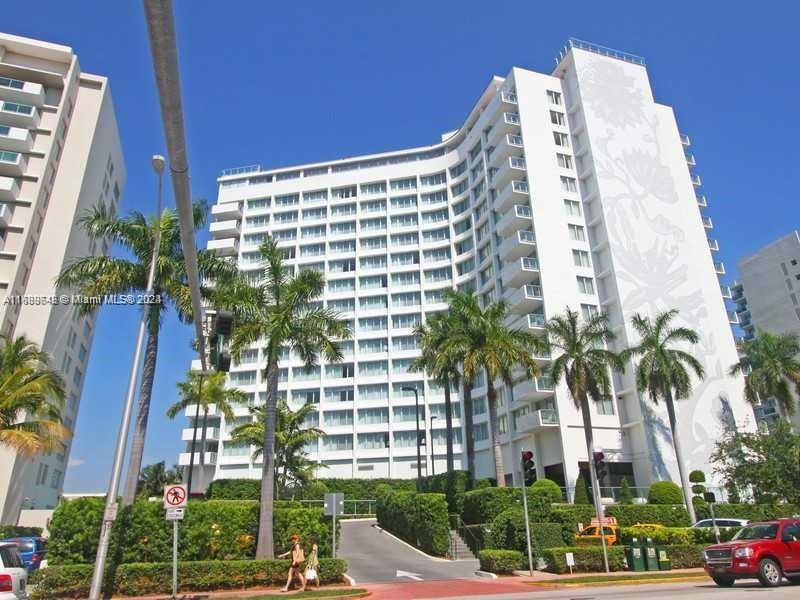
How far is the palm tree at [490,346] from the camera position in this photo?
3675 cm

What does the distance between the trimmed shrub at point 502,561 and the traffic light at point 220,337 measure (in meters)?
15.8

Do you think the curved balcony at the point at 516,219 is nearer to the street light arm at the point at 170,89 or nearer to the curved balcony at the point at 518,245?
the curved balcony at the point at 518,245

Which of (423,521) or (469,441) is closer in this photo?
(423,521)

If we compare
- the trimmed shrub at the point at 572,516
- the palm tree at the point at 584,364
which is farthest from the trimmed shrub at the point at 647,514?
the palm tree at the point at 584,364

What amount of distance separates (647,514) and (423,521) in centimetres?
1506

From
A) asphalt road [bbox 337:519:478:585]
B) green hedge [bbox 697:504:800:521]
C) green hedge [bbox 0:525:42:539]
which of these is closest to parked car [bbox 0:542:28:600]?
asphalt road [bbox 337:519:478:585]

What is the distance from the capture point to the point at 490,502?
3184 cm

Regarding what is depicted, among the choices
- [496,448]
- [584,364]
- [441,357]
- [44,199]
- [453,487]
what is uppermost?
[44,199]

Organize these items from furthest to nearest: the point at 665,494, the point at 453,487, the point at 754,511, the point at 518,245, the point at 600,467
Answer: the point at 518,245 → the point at 665,494 → the point at 453,487 → the point at 754,511 → the point at 600,467

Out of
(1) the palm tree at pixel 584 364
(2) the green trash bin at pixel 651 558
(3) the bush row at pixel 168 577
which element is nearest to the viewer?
(3) the bush row at pixel 168 577

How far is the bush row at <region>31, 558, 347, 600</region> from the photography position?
17.8 metres

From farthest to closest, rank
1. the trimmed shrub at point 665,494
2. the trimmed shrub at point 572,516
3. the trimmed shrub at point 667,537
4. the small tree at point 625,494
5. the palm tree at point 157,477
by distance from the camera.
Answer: the palm tree at point 157,477
the small tree at point 625,494
the trimmed shrub at point 665,494
the trimmed shrub at point 572,516
the trimmed shrub at point 667,537

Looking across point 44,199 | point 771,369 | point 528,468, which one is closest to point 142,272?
point 528,468

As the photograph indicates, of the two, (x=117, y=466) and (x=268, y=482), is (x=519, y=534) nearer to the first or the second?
(x=268, y=482)
